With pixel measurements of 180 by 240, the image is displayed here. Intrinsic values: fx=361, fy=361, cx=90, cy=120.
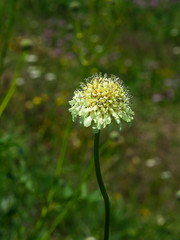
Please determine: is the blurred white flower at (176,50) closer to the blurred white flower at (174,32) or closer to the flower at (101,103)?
the blurred white flower at (174,32)

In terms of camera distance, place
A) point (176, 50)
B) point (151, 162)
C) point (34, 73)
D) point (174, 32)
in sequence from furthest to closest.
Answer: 1. point (174, 32)
2. point (176, 50)
3. point (34, 73)
4. point (151, 162)

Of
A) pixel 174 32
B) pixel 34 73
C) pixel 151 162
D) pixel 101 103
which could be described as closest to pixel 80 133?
pixel 151 162

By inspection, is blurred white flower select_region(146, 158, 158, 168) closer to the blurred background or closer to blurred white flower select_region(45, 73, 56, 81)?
the blurred background

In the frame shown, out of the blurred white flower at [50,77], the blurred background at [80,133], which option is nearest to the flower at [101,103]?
the blurred background at [80,133]

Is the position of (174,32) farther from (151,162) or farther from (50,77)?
(151,162)

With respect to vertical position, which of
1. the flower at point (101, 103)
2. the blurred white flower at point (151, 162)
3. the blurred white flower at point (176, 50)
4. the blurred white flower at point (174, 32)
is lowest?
the flower at point (101, 103)

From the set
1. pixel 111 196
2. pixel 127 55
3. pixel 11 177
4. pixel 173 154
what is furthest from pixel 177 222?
pixel 127 55
